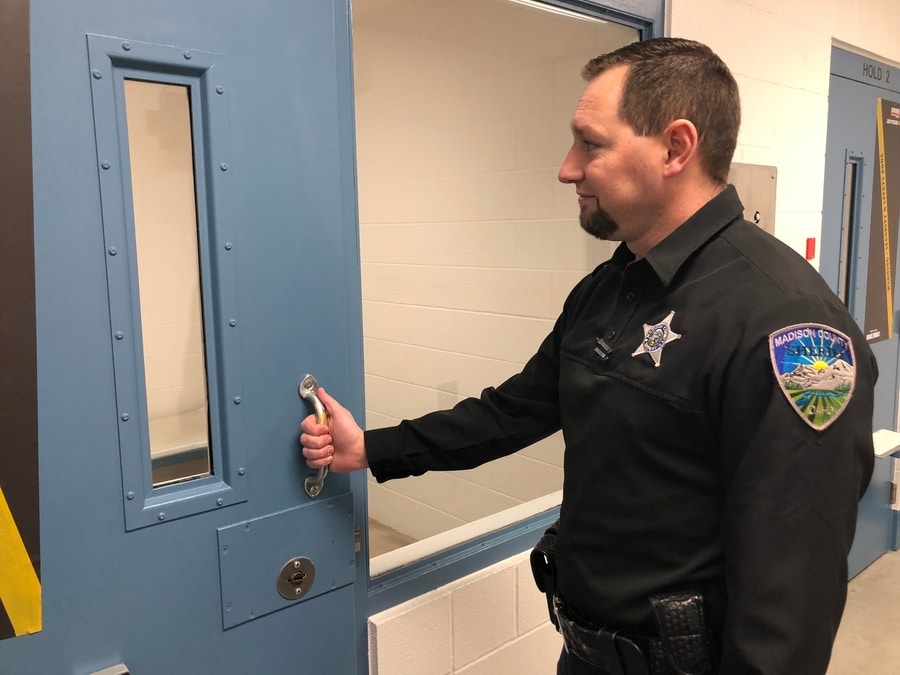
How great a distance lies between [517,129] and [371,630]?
1751 mm

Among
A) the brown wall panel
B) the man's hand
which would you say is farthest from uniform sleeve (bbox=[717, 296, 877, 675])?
the brown wall panel

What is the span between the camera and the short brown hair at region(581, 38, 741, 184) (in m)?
1.05

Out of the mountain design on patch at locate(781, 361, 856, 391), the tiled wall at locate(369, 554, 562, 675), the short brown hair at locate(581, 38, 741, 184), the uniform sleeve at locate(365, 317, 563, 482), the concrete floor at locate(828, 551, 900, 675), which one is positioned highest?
the short brown hair at locate(581, 38, 741, 184)

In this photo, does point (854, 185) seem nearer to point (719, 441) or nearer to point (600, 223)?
point (600, 223)

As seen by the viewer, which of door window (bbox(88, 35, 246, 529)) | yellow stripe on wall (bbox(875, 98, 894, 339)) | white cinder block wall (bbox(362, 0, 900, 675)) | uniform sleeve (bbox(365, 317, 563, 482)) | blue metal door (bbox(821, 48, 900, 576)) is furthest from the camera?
yellow stripe on wall (bbox(875, 98, 894, 339))

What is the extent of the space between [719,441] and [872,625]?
2.38 m

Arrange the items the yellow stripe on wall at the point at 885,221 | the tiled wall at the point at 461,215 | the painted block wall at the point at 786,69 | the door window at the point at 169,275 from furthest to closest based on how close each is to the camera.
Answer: the yellow stripe on wall at the point at 885,221 → the tiled wall at the point at 461,215 → the painted block wall at the point at 786,69 → the door window at the point at 169,275

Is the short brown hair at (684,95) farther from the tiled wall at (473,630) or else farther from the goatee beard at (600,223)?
the tiled wall at (473,630)

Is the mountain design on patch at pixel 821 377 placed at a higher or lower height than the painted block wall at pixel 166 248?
lower

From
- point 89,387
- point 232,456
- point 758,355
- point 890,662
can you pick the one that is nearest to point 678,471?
point 758,355

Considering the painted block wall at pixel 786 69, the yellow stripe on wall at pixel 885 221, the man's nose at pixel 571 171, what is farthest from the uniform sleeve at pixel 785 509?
the yellow stripe on wall at pixel 885 221

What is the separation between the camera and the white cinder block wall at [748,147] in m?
1.46

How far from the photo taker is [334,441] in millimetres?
1220

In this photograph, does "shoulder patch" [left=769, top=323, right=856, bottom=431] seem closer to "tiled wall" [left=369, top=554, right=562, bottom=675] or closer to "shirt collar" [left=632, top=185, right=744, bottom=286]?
"shirt collar" [left=632, top=185, right=744, bottom=286]
